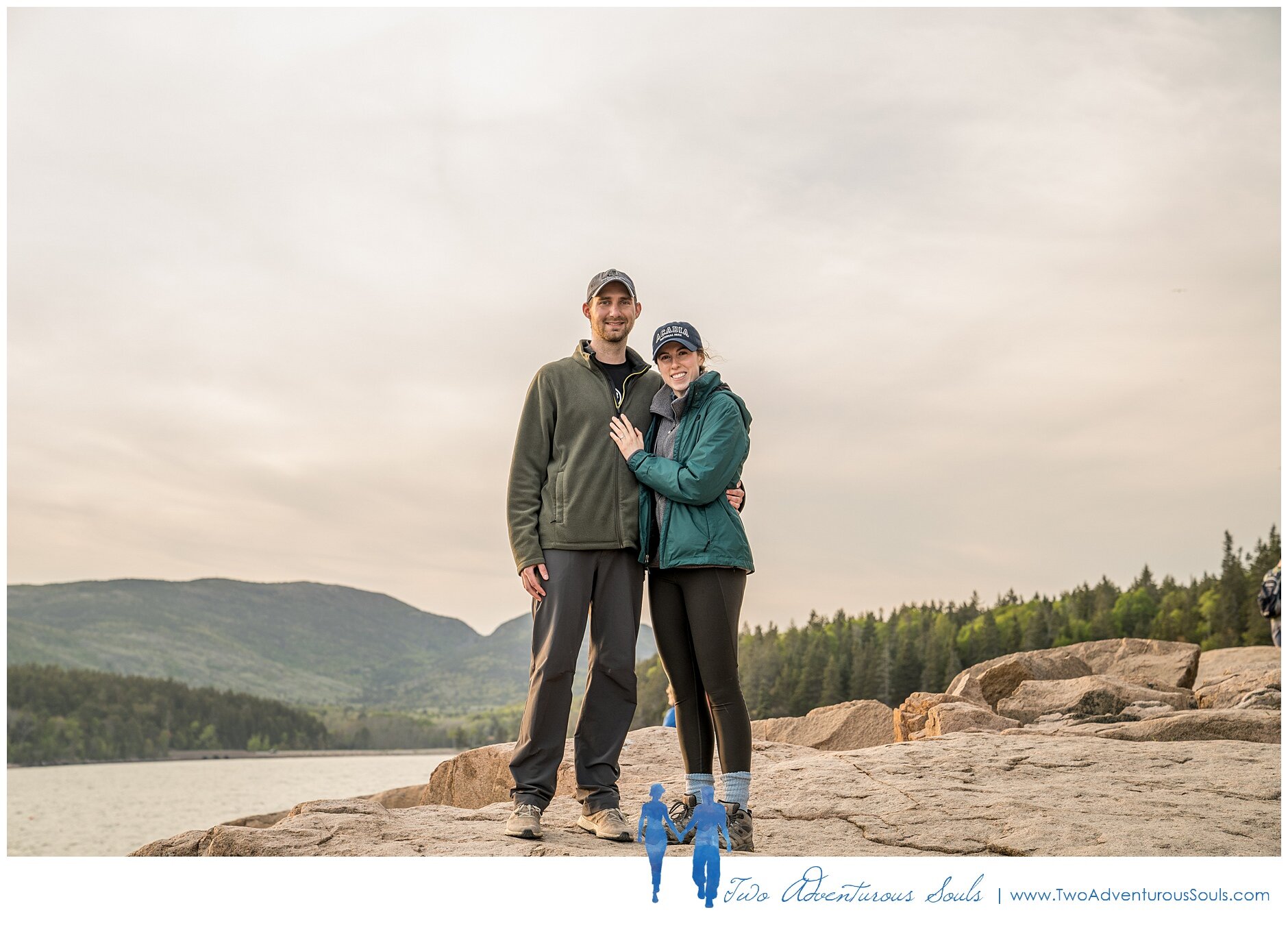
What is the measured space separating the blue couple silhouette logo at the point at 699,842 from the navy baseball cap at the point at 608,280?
236 cm

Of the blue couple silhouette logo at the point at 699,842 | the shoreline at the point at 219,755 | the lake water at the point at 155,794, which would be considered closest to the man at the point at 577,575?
Answer: the blue couple silhouette logo at the point at 699,842

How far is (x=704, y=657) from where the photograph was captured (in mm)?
4324

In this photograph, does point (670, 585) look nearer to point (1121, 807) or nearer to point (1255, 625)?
point (1121, 807)

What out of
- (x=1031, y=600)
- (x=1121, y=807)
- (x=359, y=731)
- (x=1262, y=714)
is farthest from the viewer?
(x=359, y=731)

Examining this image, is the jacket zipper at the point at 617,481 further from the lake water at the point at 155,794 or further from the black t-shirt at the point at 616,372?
the lake water at the point at 155,794

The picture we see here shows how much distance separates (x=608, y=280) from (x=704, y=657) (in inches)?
73.2

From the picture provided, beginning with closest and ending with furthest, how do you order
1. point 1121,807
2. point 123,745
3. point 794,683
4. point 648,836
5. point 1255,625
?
point 648,836 < point 1121,807 < point 1255,625 < point 794,683 < point 123,745

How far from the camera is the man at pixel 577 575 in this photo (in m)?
4.56

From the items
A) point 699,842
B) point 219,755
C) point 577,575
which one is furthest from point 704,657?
point 219,755

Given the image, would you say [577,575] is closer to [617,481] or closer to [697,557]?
[617,481]

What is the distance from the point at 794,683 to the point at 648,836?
6496 cm

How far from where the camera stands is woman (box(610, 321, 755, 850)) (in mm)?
4328
